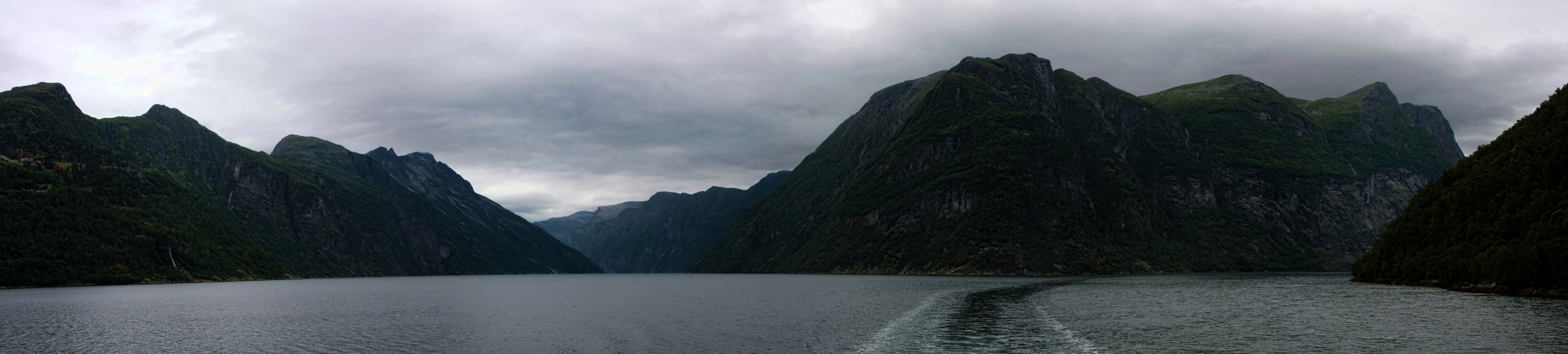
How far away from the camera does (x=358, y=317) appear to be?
311 ft

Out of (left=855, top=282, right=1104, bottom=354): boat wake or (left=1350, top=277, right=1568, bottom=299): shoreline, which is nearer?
(left=855, top=282, right=1104, bottom=354): boat wake

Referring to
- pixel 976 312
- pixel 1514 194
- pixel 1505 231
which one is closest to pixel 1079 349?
pixel 976 312

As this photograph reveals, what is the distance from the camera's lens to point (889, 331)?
71312mm

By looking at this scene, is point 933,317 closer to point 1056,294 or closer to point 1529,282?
point 1056,294

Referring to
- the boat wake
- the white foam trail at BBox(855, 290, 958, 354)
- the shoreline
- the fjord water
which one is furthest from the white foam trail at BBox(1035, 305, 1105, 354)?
the shoreline

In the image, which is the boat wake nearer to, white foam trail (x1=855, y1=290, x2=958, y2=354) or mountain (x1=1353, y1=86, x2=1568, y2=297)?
white foam trail (x1=855, y1=290, x2=958, y2=354)

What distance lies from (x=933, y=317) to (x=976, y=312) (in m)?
7.27

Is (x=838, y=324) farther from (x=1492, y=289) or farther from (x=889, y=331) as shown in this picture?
(x=1492, y=289)

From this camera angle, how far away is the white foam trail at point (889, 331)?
2296 inches

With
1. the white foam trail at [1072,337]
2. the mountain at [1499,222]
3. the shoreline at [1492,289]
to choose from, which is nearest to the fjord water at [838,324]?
the white foam trail at [1072,337]

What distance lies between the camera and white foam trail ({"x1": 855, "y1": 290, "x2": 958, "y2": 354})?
58312 mm

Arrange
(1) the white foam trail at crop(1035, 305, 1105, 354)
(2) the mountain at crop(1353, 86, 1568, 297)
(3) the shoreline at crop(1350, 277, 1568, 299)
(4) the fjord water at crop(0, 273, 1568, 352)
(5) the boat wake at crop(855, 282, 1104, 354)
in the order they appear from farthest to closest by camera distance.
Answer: (2) the mountain at crop(1353, 86, 1568, 297), (3) the shoreline at crop(1350, 277, 1568, 299), (4) the fjord water at crop(0, 273, 1568, 352), (5) the boat wake at crop(855, 282, 1104, 354), (1) the white foam trail at crop(1035, 305, 1105, 354)

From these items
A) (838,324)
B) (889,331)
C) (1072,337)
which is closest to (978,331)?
(889,331)

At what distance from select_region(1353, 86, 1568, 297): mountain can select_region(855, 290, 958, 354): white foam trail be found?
6607cm
